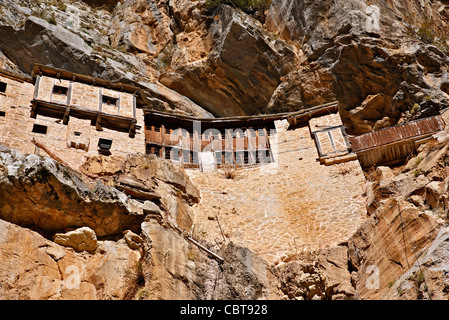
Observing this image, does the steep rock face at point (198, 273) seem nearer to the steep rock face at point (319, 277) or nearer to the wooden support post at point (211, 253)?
the wooden support post at point (211, 253)

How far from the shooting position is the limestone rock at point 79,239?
1310 cm

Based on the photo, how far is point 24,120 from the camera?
20359 mm

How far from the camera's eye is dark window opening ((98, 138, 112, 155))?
20.9 metres

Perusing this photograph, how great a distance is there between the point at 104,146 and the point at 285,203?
27.8 feet

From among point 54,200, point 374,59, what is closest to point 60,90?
point 54,200

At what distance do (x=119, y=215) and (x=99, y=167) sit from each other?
5.03 meters

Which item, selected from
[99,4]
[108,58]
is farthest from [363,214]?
[99,4]

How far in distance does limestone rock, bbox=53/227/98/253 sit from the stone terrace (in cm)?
474

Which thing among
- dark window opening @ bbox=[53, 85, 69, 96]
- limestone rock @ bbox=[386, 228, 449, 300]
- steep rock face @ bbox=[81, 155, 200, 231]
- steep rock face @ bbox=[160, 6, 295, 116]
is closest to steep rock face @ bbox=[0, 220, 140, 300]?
steep rock face @ bbox=[81, 155, 200, 231]

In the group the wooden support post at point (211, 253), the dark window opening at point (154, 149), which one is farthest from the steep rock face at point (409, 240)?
the dark window opening at point (154, 149)

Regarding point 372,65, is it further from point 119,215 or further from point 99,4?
point 99,4

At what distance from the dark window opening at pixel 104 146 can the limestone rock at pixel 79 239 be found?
25.6 ft

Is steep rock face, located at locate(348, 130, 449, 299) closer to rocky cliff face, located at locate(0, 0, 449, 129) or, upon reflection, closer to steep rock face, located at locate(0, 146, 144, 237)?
steep rock face, located at locate(0, 146, 144, 237)

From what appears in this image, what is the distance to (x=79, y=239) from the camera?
43.8 feet
